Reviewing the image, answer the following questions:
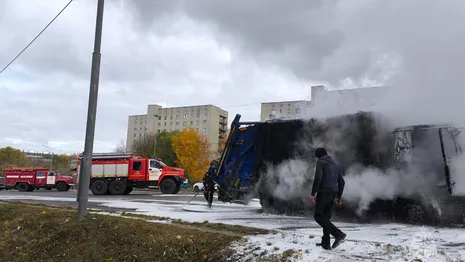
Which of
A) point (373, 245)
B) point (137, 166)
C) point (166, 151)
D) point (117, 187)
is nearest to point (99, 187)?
point (117, 187)

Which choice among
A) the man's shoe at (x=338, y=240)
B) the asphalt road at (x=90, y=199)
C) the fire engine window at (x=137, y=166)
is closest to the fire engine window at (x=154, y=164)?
the fire engine window at (x=137, y=166)

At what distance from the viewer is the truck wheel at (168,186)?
1009 inches

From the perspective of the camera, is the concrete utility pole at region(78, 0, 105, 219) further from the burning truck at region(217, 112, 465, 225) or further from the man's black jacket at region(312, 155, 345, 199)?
the man's black jacket at region(312, 155, 345, 199)

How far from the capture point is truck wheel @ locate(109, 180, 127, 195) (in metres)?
25.0

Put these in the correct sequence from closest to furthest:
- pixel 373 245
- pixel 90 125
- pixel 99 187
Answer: pixel 373 245 < pixel 90 125 < pixel 99 187

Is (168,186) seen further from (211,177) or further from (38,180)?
(38,180)

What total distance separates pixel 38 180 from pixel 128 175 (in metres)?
15.4

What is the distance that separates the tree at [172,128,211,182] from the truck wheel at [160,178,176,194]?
31337 millimetres

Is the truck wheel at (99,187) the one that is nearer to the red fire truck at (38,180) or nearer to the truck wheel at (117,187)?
the truck wheel at (117,187)

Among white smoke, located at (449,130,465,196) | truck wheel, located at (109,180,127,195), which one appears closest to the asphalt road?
truck wheel, located at (109,180,127,195)

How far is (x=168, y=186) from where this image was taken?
25.7 m

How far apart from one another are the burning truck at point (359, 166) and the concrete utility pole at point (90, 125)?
4.09m

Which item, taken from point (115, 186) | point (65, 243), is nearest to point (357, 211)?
point (65, 243)

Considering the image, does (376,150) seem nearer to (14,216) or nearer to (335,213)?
(335,213)
